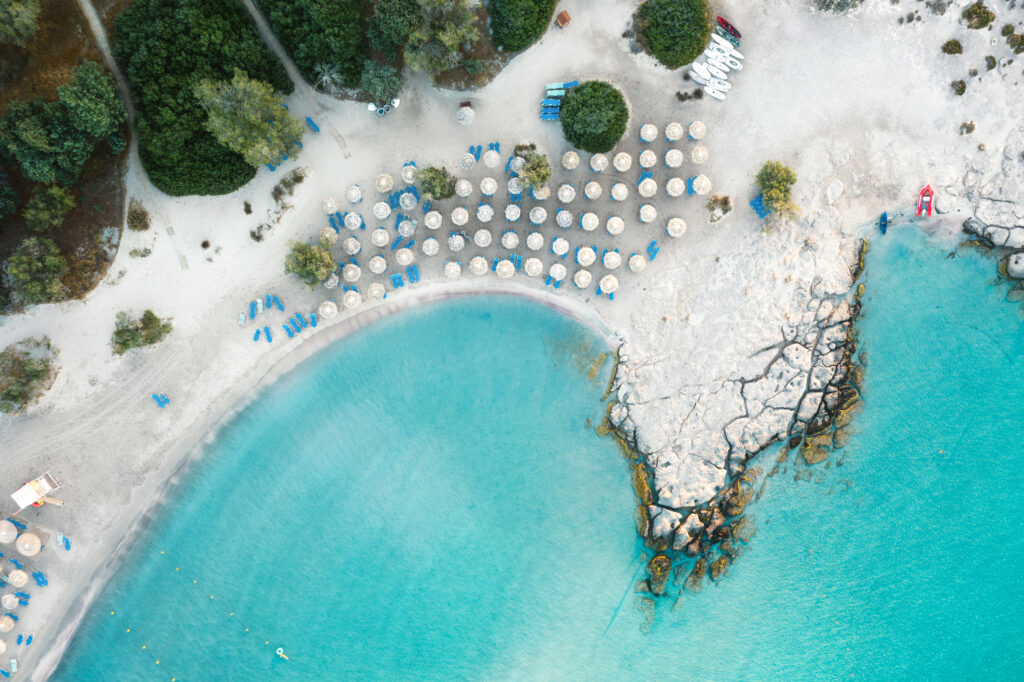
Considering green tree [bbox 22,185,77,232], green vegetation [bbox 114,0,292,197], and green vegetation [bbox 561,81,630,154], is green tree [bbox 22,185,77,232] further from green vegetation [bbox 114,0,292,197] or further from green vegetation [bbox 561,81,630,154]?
green vegetation [bbox 561,81,630,154]

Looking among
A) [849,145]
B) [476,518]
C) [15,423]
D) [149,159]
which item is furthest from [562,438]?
[15,423]

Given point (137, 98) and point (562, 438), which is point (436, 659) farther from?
point (137, 98)

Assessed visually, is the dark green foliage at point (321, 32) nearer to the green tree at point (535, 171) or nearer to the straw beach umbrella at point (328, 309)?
the green tree at point (535, 171)

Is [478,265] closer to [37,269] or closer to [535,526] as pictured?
[535,526]

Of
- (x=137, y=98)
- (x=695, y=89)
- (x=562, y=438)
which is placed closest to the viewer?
(x=137, y=98)

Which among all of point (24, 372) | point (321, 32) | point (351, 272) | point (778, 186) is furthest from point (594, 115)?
point (24, 372)

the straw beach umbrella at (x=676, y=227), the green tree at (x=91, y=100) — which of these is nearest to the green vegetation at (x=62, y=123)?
the green tree at (x=91, y=100)

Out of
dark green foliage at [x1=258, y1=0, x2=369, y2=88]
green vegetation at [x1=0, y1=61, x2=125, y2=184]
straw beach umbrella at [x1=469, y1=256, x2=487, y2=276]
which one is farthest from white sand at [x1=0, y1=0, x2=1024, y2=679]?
green vegetation at [x1=0, y1=61, x2=125, y2=184]
